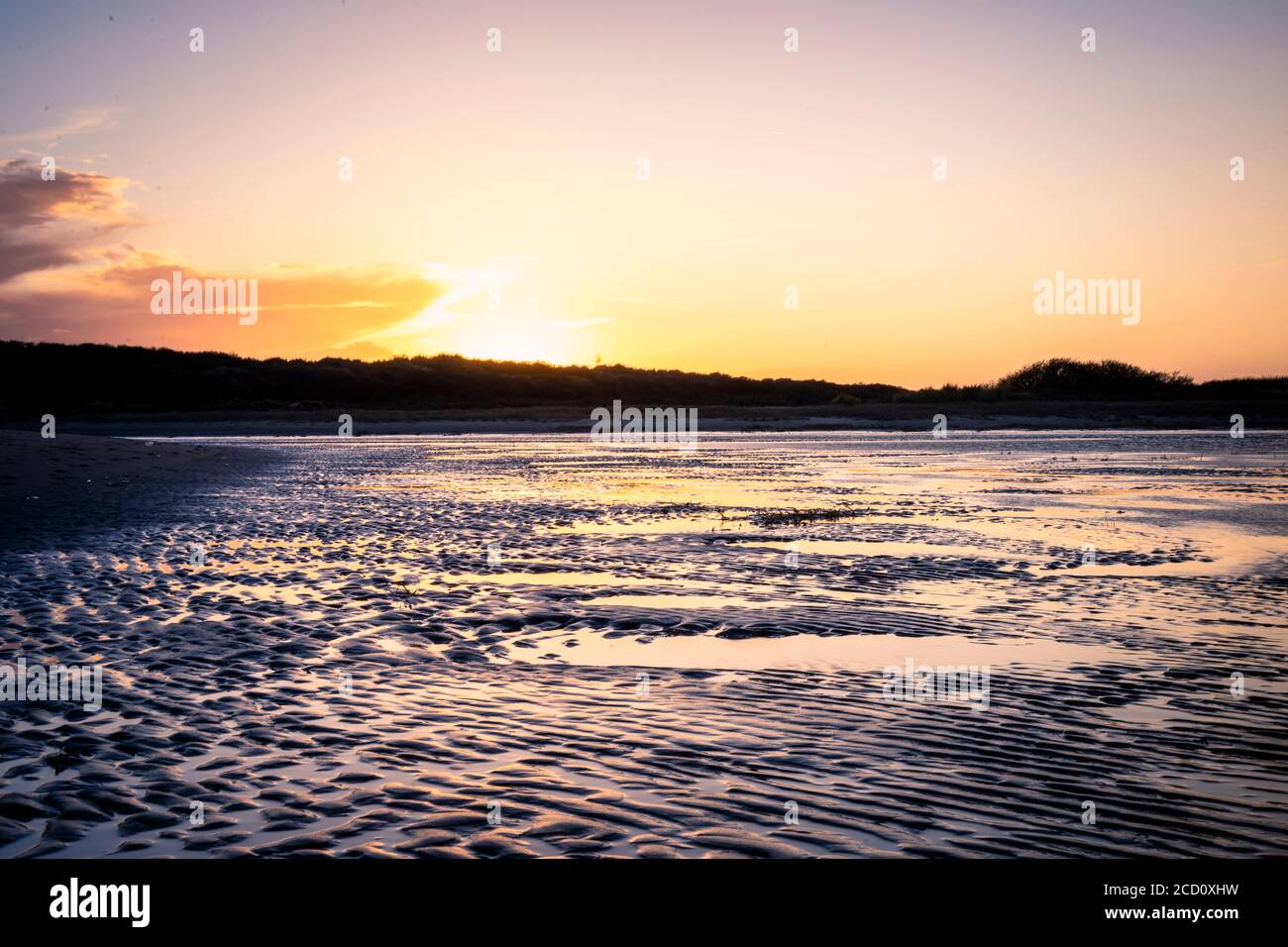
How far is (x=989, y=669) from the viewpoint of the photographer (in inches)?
322

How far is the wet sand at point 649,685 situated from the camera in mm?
5125

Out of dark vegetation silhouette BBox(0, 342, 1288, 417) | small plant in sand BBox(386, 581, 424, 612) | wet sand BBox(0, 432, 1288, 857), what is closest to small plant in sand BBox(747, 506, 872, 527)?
wet sand BBox(0, 432, 1288, 857)

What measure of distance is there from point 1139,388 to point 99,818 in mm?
103977

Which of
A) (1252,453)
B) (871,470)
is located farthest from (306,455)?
(1252,453)

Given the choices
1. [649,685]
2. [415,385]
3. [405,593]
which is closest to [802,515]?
[405,593]

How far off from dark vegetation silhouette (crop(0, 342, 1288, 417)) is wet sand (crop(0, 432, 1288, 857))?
7544 cm

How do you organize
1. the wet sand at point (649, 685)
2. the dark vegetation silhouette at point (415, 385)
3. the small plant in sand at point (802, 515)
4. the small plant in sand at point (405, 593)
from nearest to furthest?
the wet sand at point (649, 685) < the small plant in sand at point (405, 593) < the small plant in sand at point (802, 515) < the dark vegetation silhouette at point (415, 385)

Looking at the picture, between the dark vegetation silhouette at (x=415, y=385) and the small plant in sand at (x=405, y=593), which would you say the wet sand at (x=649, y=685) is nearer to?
the small plant in sand at (x=405, y=593)

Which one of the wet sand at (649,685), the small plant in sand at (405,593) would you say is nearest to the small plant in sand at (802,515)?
the wet sand at (649,685)

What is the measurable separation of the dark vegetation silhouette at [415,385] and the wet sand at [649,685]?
247ft

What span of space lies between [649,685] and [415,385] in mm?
121492

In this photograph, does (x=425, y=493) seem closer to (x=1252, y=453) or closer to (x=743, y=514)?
(x=743, y=514)

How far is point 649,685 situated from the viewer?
25.9ft

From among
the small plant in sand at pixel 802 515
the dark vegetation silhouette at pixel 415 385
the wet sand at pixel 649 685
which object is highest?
the dark vegetation silhouette at pixel 415 385
